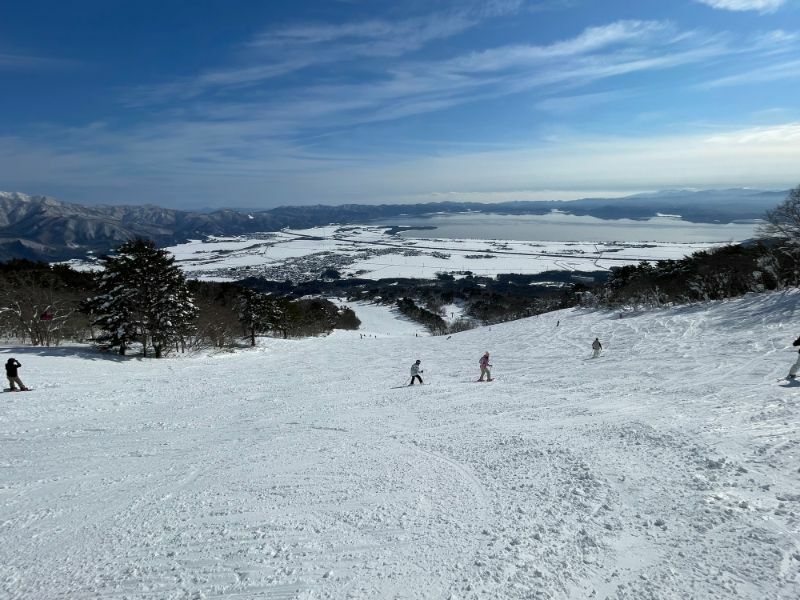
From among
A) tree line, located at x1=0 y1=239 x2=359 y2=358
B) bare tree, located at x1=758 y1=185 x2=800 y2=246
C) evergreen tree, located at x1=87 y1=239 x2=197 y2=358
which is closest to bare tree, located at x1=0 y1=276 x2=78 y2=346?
tree line, located at x1=0 y1=239 x2=359 y2=358

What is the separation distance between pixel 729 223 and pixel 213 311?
191521 mm

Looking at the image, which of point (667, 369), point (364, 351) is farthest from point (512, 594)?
point (364, 351)

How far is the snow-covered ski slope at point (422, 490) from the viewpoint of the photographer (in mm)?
4785

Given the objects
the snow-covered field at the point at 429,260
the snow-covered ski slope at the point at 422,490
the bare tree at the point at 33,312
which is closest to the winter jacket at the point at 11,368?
the snow-covered ski slope at the point at 422,490

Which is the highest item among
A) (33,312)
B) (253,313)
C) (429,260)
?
(33,312)

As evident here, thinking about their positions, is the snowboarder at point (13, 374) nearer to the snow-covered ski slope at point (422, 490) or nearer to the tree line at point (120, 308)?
the snow-covered ski slope at point (422, 490)

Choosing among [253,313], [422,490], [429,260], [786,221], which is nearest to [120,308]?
[253,313]

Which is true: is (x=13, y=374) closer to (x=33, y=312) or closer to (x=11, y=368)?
(x=11, y=368)

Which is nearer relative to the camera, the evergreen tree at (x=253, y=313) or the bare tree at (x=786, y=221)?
the bare tree at (x=786, y=221)

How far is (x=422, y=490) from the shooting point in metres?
6.89

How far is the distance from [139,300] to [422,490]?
76.9ft

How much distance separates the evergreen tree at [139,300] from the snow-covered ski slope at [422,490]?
30.5ft

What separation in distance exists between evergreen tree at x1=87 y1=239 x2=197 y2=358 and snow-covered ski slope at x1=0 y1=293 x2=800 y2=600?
30.5 ft

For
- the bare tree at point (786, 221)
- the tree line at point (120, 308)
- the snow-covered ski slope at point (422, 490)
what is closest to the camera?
the snow-covered ski slope at point (422, 490)
